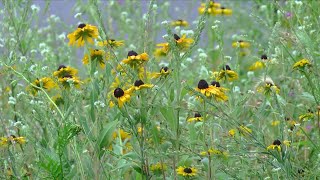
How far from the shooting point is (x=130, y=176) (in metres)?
3.01

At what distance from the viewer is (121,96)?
2.48 m

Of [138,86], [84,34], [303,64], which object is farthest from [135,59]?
[303,64]

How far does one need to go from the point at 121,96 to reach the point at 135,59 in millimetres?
198

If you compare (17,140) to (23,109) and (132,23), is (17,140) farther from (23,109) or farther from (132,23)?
(132,23)

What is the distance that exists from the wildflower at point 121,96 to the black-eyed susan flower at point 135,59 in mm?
171

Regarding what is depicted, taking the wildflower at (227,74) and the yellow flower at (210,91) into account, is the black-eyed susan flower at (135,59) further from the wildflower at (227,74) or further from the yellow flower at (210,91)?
the wildflower at (227,74)

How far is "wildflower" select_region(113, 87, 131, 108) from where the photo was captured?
2457 mm

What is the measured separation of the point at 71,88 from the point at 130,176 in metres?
0.53

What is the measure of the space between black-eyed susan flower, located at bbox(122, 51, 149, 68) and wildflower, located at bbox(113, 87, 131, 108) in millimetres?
171

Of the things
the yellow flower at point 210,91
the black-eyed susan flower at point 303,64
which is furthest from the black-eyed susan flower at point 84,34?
the black-eyed susan flower at point 303,64

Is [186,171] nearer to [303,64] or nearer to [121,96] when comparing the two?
[121,96]

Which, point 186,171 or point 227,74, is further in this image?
point 227,74

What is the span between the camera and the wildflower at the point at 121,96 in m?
2.46

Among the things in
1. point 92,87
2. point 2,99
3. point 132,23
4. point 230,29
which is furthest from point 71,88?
point 230,29
